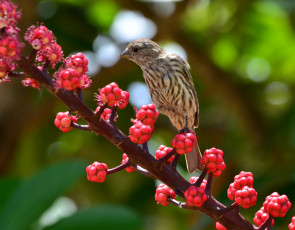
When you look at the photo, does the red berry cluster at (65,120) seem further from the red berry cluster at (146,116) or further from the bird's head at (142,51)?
the bird's head at (142,51)

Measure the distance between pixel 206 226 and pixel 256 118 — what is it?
217 centimetres

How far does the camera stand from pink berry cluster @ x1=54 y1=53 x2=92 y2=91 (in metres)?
2.07

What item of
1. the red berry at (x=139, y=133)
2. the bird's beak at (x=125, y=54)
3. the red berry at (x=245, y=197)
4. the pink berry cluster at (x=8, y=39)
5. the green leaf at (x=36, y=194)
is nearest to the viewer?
the pink berry cluster at (x=8, y=39)

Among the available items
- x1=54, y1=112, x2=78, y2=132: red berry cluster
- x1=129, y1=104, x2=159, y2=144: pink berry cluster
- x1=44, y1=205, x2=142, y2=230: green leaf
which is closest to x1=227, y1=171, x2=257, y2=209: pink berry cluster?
x1=129, y1=104, x2=159, y2=144: pink berry cluster

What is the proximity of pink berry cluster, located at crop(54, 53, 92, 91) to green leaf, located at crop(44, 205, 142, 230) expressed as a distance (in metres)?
2.40

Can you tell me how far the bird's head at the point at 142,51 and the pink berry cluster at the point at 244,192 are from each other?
203 centimetres

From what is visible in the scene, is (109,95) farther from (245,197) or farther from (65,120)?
(245,197)

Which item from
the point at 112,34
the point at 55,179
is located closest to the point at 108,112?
the point at 55,179

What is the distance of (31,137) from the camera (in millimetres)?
6820

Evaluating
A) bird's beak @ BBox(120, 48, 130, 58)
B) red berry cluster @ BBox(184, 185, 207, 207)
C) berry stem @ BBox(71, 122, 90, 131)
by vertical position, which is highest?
berry stem @ BBox(71, 122, 90, 131)

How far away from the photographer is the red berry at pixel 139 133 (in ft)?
7.27

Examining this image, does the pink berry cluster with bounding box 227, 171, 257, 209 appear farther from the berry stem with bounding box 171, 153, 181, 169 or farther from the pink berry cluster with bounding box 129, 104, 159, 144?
the pink berry cluster with bounding box 129, 104, 159, 144

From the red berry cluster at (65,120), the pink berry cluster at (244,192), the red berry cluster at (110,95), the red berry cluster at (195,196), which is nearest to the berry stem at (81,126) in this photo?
the red berry cluster at (65,120)

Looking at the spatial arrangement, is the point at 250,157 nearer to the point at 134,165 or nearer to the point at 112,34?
the point at 112,34
